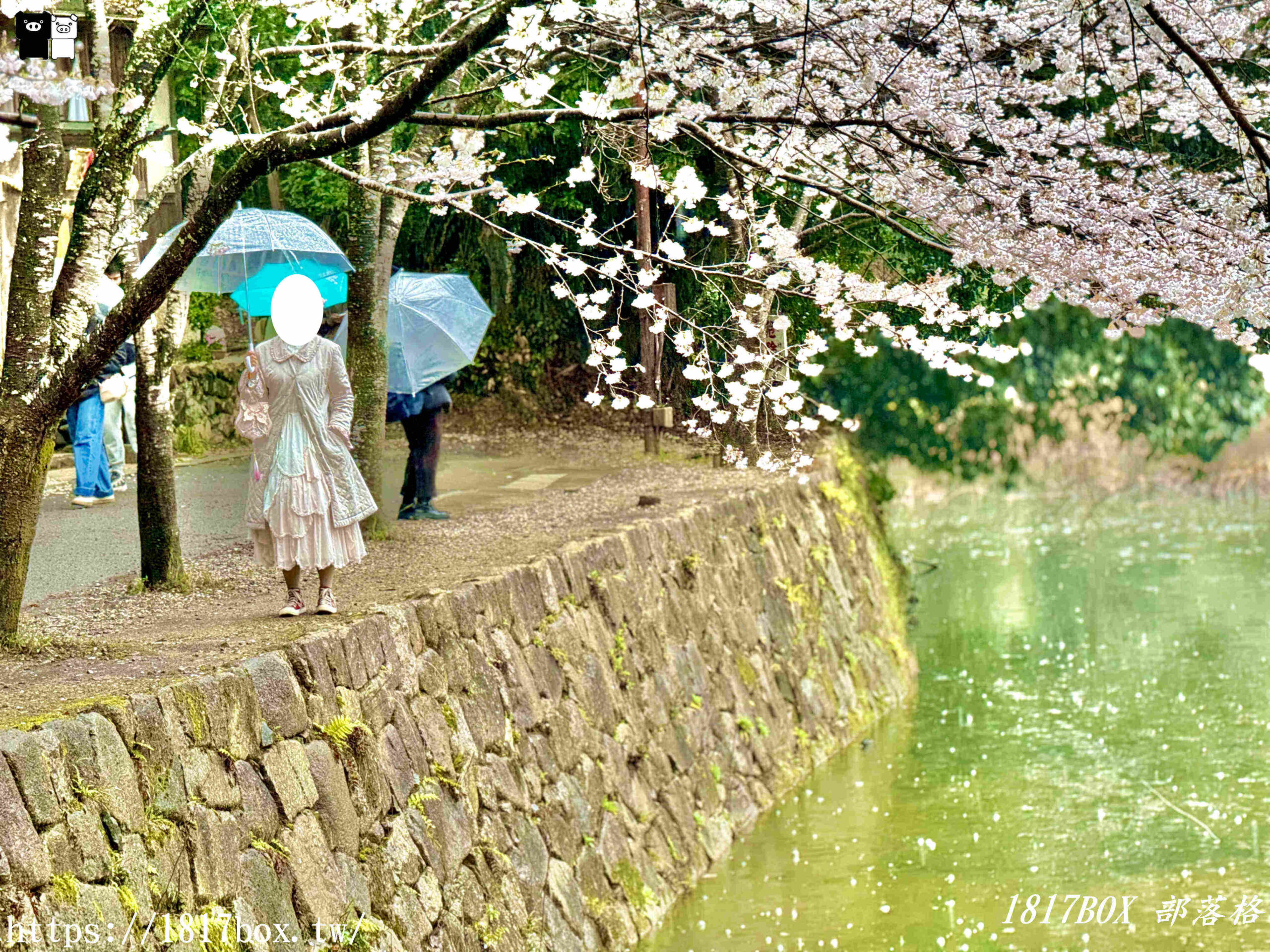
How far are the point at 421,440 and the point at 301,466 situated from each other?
455 centimetres

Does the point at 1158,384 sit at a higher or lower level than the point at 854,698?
higher

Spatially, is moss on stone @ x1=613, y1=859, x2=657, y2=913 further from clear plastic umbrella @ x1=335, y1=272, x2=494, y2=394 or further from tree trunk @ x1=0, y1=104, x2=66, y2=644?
clear plastic umbrella @ x1=335, y1=272, x2=494, y2=394

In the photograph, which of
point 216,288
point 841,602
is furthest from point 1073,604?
point 216,288

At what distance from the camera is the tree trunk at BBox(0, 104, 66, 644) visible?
22.5 ft

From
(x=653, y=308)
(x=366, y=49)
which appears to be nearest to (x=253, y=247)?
(x=366, y=49)

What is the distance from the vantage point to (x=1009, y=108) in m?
11.0

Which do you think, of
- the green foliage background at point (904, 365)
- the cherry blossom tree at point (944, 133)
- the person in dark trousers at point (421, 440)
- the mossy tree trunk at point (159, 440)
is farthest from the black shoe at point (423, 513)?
the green foliage background at point (904, 365)

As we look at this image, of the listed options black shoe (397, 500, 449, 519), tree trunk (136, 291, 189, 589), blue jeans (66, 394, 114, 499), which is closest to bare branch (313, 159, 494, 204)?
tree trunk (136, 291, 189, 589)

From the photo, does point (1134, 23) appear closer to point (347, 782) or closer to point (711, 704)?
point (347, 782)

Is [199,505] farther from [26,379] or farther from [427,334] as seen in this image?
[26,379]

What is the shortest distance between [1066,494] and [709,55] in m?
23.6

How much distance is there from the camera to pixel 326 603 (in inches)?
300

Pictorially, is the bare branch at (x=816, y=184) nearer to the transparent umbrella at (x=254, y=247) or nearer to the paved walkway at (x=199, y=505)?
the transparent umbrella at (x=254, y=247)

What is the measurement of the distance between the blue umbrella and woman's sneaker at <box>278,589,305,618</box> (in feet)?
12.8
